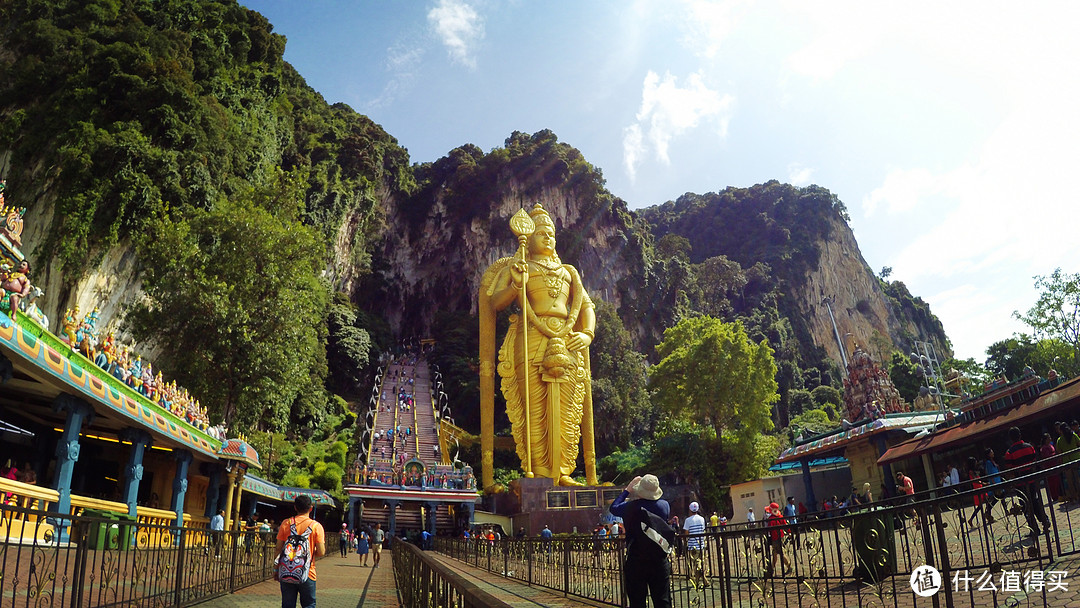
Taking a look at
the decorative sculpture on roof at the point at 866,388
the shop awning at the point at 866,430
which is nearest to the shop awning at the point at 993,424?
the shop awning at the point at 866,430

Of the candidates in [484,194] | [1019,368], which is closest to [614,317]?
[484,194]

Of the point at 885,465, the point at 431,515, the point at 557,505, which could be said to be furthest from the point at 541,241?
the point at 885,465

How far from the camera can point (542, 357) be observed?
19766 mm

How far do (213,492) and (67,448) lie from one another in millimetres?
7465

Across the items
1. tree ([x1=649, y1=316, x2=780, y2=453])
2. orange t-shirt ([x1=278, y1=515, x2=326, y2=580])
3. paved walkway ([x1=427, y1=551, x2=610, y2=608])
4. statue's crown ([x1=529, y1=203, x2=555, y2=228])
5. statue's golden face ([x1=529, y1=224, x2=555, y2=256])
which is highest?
statue's crown ([x1=529, y1=203, x2=555, y2=228])

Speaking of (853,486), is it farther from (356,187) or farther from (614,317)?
(356,187)

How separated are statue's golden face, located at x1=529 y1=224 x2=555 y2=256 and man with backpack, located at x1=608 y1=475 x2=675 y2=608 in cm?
1695

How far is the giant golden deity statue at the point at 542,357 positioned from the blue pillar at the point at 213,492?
7.88 metres

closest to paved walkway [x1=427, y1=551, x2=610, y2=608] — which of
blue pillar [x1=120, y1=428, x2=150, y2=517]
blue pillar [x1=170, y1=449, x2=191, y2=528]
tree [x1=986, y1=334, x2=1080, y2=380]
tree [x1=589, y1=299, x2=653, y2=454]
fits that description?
blue pillar [x1=120, y1=428, x2=150, y2=517]

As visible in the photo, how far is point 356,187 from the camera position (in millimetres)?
41875

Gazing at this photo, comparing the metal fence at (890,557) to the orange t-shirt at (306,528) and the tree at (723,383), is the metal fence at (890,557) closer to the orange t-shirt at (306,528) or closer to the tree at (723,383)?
the orange t-shirt at (306,528)

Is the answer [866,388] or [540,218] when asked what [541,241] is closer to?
[540,218]

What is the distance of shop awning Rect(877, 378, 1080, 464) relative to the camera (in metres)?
12.1

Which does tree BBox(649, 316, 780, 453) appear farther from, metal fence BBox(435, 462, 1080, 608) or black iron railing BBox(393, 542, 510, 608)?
black iron railing BBox(393, 542, 510, 608)
